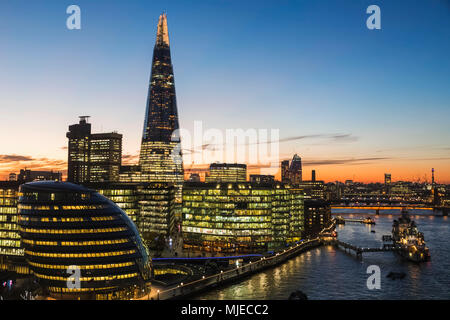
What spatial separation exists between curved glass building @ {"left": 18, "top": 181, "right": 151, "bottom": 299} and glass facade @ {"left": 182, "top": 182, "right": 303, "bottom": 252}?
141 feet

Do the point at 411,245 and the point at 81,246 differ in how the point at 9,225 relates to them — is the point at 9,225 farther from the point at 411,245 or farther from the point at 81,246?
the point at 411,245

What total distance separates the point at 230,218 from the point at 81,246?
52.3 m

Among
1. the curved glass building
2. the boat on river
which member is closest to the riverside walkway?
the curved glass building

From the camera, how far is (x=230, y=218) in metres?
108

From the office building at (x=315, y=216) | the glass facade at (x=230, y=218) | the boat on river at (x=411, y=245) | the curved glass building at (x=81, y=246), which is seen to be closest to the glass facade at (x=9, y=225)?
the curved glass building at (x=81, y=246)

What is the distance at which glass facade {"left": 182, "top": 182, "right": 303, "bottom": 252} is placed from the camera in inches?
4195

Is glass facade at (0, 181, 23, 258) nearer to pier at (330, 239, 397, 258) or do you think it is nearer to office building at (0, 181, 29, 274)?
office building at (0, 181, 29, 274)

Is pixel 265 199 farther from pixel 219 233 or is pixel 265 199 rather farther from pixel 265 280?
pixel 265 280

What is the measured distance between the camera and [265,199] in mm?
109062

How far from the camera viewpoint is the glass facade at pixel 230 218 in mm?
106562

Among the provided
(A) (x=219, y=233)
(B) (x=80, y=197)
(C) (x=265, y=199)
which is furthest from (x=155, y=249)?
(B) (x=80, y=197)

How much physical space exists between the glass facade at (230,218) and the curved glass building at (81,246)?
42885 mm

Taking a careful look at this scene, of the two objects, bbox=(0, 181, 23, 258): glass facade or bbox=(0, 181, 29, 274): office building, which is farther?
bbox=(0, 181, 23, 258): glass facade
